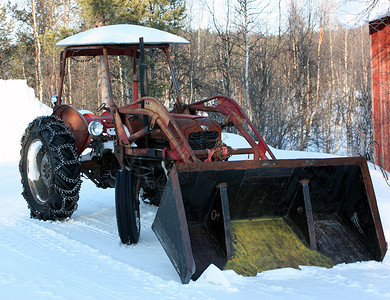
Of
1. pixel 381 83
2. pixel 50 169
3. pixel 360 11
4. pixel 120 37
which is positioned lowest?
pixel 50 169

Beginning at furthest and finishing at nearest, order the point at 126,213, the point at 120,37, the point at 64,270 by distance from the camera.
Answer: the point at 120,37 → the point at 126,213 → the point at 64,270

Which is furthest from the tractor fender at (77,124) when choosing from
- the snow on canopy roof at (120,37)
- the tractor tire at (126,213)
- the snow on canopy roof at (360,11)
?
the snow on canopy roof at (360,11)

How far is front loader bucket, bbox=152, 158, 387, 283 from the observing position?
3.79 metres

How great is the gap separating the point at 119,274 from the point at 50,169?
2.41 meters

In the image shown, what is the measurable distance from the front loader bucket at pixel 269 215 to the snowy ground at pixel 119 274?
0.19 metres

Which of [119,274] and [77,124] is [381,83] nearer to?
[77,124]

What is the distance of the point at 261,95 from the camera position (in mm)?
16234

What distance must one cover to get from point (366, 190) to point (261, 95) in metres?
12.2

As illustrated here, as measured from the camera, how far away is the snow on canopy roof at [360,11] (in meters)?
9.48

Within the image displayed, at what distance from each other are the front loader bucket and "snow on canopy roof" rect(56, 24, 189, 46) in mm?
2365

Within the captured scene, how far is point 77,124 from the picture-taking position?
20.0ft

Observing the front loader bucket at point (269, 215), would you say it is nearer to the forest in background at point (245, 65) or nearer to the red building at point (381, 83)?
the red building at point (381, 83)

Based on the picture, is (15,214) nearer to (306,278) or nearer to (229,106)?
(229,106)

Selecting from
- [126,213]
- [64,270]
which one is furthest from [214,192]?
[64,270]
